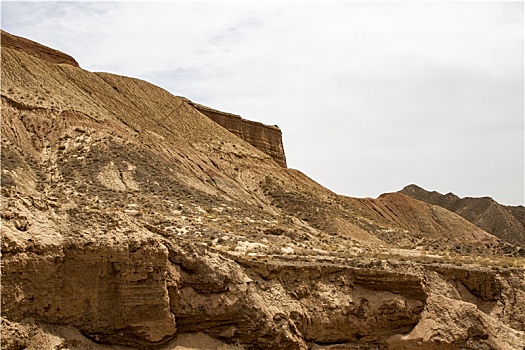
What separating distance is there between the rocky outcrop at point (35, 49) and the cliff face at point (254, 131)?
11.7 m

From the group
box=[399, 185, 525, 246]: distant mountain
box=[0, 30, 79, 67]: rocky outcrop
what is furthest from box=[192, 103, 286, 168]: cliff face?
box=[399, 185, 525, 246]: distant mountain

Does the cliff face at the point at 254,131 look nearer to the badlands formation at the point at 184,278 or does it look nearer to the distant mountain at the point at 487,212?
the badlands formation at the point at 184,278

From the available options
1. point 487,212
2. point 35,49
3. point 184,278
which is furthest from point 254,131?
point 184,278

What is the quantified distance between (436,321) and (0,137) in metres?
23.2

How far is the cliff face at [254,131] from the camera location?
2292 inches

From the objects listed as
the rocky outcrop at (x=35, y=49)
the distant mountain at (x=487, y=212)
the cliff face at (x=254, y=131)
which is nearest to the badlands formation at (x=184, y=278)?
the rocky outcrop at (x=35, y=49)

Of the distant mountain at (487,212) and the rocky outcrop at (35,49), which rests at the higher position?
the rocky outcrop at (35,49)

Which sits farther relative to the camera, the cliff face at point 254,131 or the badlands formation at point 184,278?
the cliff face at point 254,131

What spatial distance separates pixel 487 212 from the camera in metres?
80.9

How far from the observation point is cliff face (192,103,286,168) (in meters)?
58.2

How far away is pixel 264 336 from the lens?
35.6 ft

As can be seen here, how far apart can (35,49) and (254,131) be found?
21.8 metres

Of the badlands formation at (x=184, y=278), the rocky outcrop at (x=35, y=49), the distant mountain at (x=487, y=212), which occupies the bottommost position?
the badlands formation at (x=184, y=278)

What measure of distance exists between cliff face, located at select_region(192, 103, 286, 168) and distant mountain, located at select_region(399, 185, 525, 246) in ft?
93.0
